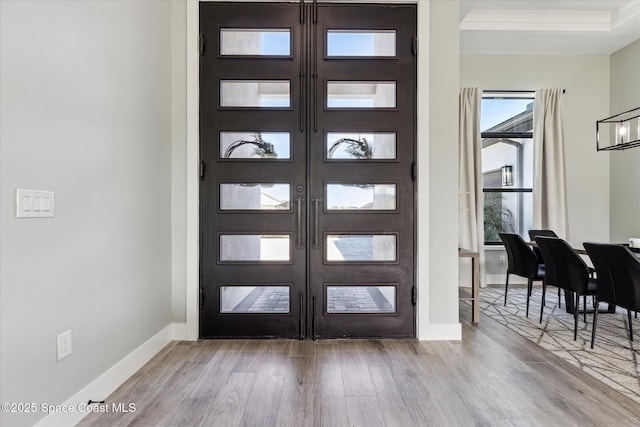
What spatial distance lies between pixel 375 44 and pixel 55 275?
9.24ft

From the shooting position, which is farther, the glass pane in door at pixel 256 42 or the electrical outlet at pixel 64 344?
the glass pane in door at pixel 256 42

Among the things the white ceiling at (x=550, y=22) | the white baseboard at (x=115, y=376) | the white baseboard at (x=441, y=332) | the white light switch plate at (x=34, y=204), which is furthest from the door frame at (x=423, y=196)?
the white ceiling at (x=550, y=22)

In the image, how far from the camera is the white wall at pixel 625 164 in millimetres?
4988

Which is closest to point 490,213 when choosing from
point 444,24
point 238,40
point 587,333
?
point 587,333

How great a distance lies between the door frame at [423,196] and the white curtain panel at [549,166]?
3169 mm

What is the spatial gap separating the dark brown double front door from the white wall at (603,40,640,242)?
13.8ft

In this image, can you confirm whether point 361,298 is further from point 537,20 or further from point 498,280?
point 537,20

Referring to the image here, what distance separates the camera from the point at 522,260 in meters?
3.96

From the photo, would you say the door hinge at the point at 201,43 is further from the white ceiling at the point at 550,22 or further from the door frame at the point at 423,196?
the white ceiling at the point at 550,22

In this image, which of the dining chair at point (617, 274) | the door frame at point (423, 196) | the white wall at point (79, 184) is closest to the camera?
the white wall at point (79, 184)

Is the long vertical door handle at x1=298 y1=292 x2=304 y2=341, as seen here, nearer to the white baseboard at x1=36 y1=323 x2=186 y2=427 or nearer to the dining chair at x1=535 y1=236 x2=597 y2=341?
the white baseboard at x1=36 y1=323 x2=186 y2=427

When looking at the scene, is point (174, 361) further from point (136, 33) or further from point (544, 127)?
point (544, 127)

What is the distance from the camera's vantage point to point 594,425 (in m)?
1.77

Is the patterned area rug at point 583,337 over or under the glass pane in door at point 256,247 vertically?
under
